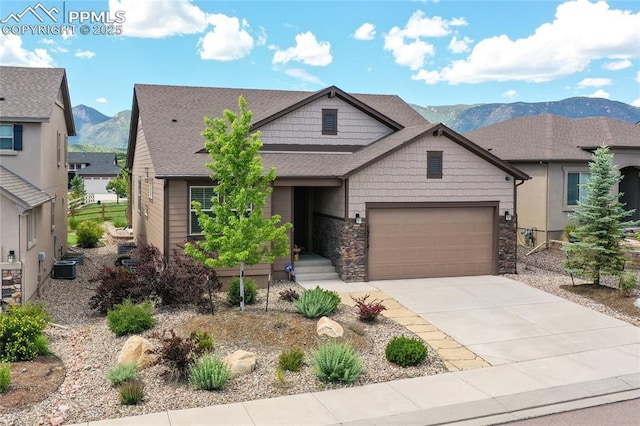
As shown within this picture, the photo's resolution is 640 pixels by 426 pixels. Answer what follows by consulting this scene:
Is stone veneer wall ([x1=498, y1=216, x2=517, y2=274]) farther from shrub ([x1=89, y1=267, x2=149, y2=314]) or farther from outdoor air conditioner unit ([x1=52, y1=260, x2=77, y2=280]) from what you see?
outdoor air conditioner unit ([x1=52, y1=260, x2=77, y2=280])

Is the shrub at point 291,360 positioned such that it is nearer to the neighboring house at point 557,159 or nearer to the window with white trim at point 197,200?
the window with white trim at point 197,200

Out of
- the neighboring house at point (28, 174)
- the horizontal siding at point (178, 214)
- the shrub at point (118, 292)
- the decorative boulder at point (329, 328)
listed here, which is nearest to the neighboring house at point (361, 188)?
the horizontal siding at point (178, 214)

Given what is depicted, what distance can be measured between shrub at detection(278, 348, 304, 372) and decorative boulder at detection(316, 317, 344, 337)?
4.63ft

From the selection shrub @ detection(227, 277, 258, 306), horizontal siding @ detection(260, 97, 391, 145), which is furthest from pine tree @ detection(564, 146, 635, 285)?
shrub @ detection(227, 277, 258, 306)

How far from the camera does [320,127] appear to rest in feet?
61.5

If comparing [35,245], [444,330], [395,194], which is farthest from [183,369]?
[395,194]

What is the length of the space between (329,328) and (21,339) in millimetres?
5503

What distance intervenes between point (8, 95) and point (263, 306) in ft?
31.1

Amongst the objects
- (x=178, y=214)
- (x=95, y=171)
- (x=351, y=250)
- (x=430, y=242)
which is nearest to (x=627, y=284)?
(x=430, y=242)

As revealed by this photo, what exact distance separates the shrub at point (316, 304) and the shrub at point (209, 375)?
353cm

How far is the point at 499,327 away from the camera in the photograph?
40.9ft

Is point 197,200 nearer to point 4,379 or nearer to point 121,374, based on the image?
point 121,374

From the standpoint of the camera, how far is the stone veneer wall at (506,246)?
59.5 ft

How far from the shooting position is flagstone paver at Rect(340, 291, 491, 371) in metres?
10.3
